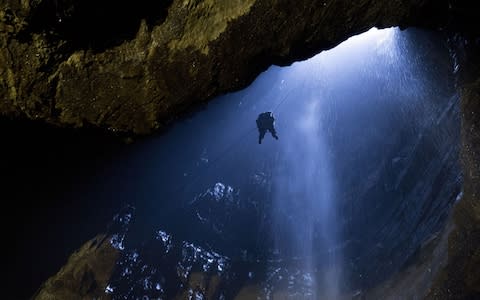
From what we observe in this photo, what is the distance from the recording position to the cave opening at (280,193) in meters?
5.07

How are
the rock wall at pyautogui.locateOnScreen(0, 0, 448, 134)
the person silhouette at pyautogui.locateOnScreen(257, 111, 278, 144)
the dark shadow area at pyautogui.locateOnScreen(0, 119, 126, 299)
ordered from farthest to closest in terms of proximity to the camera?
the person silhouette at pyautogui.locateOnScreen(257, 111, 278, 144) → the dark shadow area at pyautogui.locateOnScreen(0, 119, 126, 299) → the rock wall at pyautogui.locateOnScreen(0, 0, 448, 134)

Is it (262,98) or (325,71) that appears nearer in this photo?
(262,98)

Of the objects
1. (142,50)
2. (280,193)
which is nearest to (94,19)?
(142,50)

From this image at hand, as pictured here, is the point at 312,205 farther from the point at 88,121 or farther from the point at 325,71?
the point at 88,121

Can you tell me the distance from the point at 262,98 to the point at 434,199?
32.6 ft

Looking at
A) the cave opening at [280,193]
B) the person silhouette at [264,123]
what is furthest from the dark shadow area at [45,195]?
the person silhouette at [264,123]

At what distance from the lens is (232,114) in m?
11.3

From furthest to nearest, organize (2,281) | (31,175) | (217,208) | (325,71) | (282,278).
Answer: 1. (325,71)
2. (217,208)
3. (282,278)
4. (2,281)
5. (31,175)

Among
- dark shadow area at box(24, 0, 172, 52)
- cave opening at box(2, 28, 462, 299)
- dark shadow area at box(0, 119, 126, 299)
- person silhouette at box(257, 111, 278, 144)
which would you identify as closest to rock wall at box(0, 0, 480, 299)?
dark shadow area at box(24, 0, 172, 52)

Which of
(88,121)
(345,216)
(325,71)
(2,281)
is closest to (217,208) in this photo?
(345,216)

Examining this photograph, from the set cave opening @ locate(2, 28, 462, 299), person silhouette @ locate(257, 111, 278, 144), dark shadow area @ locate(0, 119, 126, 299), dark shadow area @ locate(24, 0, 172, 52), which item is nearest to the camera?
dark shadow area @ locate(24, 0, 172, 52)

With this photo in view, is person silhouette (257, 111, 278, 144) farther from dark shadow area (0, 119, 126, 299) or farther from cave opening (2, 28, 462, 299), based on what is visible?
dark shadow area (0, 119, 126, 299)

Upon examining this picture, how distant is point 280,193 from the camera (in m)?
13.1

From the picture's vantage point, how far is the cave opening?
16.6 feet
